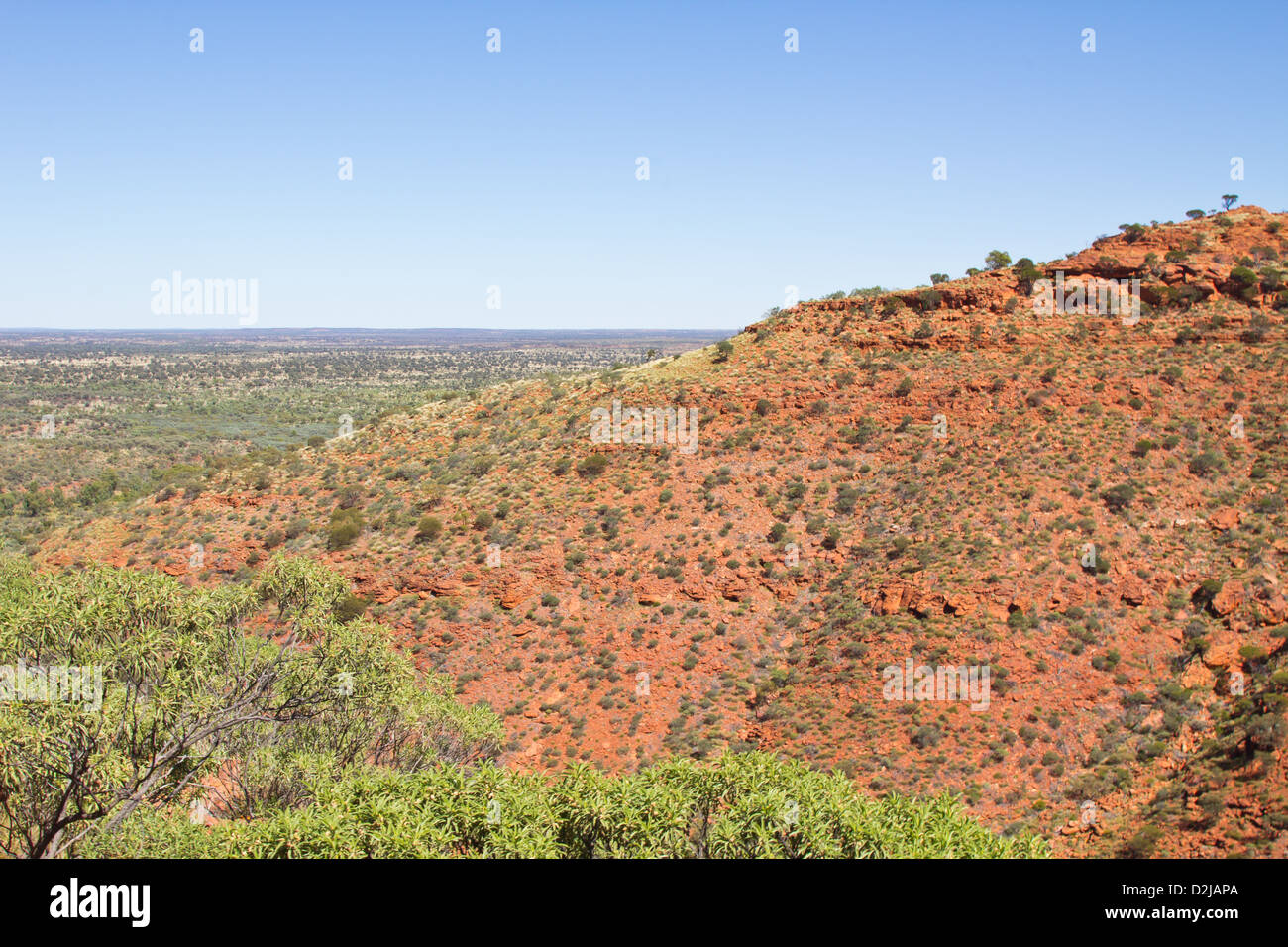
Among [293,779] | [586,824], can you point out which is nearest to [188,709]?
[293,779]

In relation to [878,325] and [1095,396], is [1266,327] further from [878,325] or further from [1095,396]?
[878,325]

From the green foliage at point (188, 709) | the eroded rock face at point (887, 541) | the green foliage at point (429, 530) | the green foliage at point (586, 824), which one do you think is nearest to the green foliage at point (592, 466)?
the eroded rock face at point (887, 541)

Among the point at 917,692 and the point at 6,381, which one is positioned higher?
the point at 6,381

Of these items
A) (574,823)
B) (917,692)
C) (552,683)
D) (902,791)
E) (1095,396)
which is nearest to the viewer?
(574,823)

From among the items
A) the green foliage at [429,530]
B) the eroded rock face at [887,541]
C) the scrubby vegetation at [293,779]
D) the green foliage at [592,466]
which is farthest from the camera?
the green foliage at [592,466]

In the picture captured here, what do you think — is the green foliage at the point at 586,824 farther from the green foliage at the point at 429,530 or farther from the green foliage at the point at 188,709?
the green foliage at the point at 429,530

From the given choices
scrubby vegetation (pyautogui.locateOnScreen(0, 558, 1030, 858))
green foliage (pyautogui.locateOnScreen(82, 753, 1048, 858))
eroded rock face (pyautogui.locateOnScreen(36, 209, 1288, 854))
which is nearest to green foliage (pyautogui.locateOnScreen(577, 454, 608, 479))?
eroded rock face (pyautogui.locateOnScreen(36, 209, 1288, 854))

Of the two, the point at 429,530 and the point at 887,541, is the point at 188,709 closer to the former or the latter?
the point at 429,530

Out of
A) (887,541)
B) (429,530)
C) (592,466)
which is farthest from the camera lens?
(592,466)

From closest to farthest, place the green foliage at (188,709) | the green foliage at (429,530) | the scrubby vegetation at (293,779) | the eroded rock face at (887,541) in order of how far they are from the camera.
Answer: the scrubby vegetation at (293,779)
the green foliage at (188,709)
the eroded rock face at (887,541)
the green foliage at (429,530)

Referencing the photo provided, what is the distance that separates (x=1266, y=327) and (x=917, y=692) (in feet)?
72.6

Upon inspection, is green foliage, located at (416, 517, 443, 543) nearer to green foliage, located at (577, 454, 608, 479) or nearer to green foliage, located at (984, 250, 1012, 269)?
green foliage, located at (577, 454, 608, 479)
